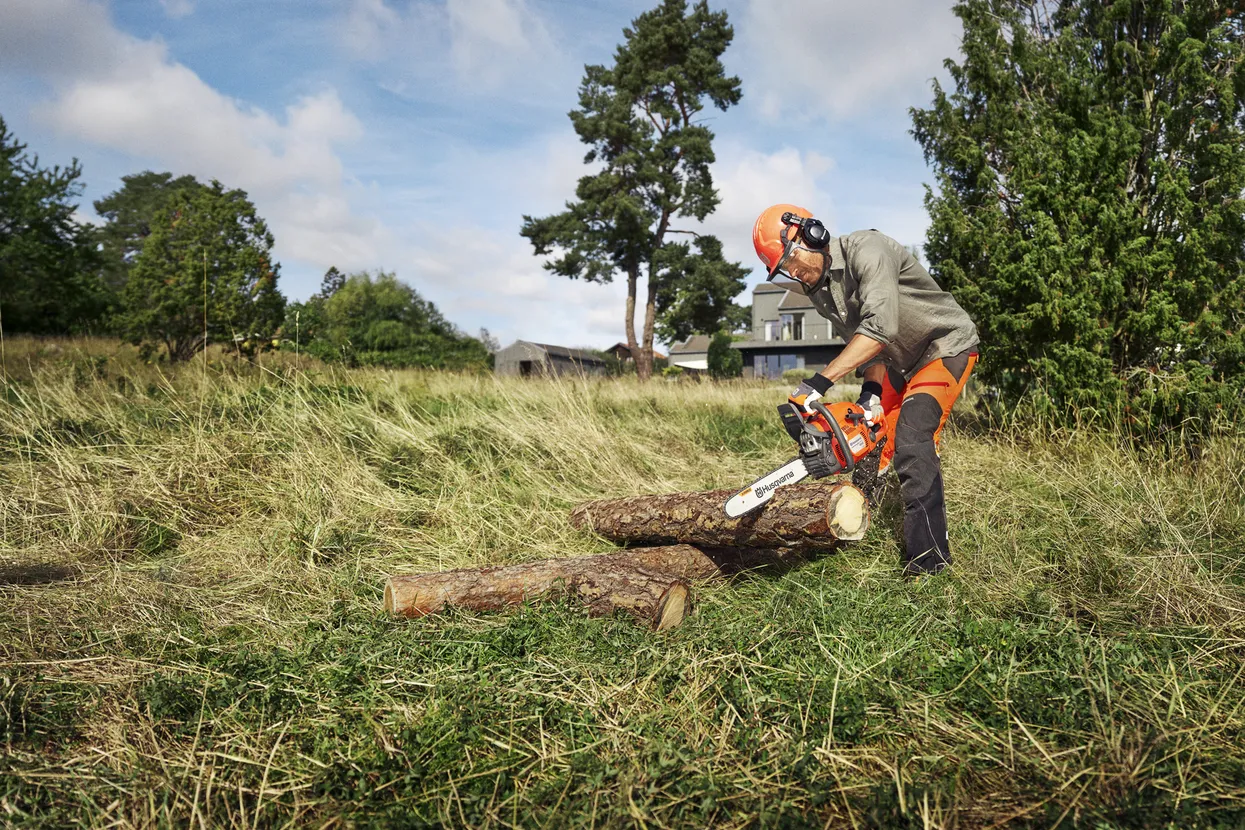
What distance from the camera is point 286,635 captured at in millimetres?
3404

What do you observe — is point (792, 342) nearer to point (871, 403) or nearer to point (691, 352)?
point (691, 352)

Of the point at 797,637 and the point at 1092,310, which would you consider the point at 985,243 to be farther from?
the point at 797,637

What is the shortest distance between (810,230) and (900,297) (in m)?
0.61

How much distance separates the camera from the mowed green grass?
2.17 meters

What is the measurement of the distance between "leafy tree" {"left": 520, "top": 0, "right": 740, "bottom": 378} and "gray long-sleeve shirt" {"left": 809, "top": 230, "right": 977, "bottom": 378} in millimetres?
20609

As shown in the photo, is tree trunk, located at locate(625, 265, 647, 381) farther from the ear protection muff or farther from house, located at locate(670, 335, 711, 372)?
house, located at locate(670, 335, 711, 372)

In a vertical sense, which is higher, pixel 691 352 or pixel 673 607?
pixel 691 352

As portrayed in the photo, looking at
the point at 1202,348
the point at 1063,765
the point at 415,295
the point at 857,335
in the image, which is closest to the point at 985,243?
the point at 1202,348

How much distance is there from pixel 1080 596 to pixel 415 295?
55941mm

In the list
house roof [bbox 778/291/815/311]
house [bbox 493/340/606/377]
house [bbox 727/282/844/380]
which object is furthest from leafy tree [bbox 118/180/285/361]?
house roof [bbox 778/291/815/311]

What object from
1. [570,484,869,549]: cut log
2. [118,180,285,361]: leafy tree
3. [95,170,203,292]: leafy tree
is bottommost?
[570,484,869,549]: cut log

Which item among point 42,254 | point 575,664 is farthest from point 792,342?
point 575,664

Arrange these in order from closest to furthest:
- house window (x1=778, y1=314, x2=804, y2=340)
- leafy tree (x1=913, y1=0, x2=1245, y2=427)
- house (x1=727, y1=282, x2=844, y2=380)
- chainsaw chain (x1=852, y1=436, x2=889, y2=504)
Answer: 1. chainsaw chain (x1=852, y1=436, x2=889, y2=504)
2. leafy tree (x1=913, y1=0, x2=1245, y2=427)
3. house (x1=727, y1=282, x2=844, y2=380)
4. house window (x1=778, y1=314, x2=804, y2=340)

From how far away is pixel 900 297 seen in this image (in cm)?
412
